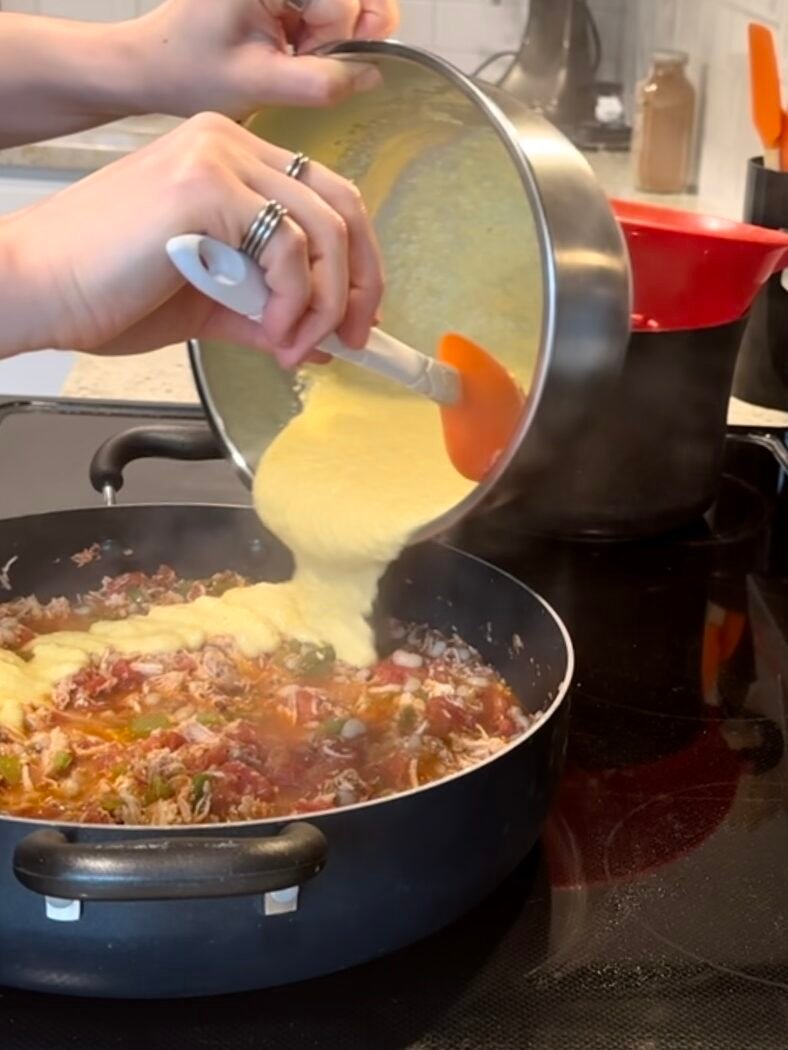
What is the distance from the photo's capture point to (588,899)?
857 mm

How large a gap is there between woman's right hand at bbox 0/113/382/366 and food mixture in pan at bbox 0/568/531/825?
30 cm

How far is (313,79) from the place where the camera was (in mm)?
983

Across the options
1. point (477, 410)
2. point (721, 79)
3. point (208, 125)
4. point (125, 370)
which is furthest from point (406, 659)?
point (721, 79)

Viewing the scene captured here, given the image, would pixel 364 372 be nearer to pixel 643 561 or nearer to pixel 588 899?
pixel 643 561

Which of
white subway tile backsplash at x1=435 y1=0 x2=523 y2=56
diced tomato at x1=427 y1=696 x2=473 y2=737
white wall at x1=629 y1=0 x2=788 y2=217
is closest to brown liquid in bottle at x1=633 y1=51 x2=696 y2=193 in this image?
white wall at x1=629 y1=0 x2=788 y2=217

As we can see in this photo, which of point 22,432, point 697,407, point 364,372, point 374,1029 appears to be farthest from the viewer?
point 22,432

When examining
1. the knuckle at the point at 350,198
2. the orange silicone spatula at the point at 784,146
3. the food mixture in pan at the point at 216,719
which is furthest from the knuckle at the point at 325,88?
the orange silicone spatula at the point at 784,146

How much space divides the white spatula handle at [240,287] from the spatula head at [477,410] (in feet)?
0.20

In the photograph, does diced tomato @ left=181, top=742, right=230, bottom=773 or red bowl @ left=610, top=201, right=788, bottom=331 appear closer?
diced tomato @ left=181, top=742, right=230, bottom=773

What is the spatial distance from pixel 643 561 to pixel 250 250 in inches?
25.2

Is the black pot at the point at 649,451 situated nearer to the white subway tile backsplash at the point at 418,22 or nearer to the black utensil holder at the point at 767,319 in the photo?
the black utensil holder at the point at 767,319

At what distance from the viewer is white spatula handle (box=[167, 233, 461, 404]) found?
2.40 feet

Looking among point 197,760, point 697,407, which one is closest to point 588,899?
point 197,760

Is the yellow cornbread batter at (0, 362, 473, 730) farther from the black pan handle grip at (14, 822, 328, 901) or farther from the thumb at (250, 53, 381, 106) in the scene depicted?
the black pan handle grip at (14, 822, 328, 901)
